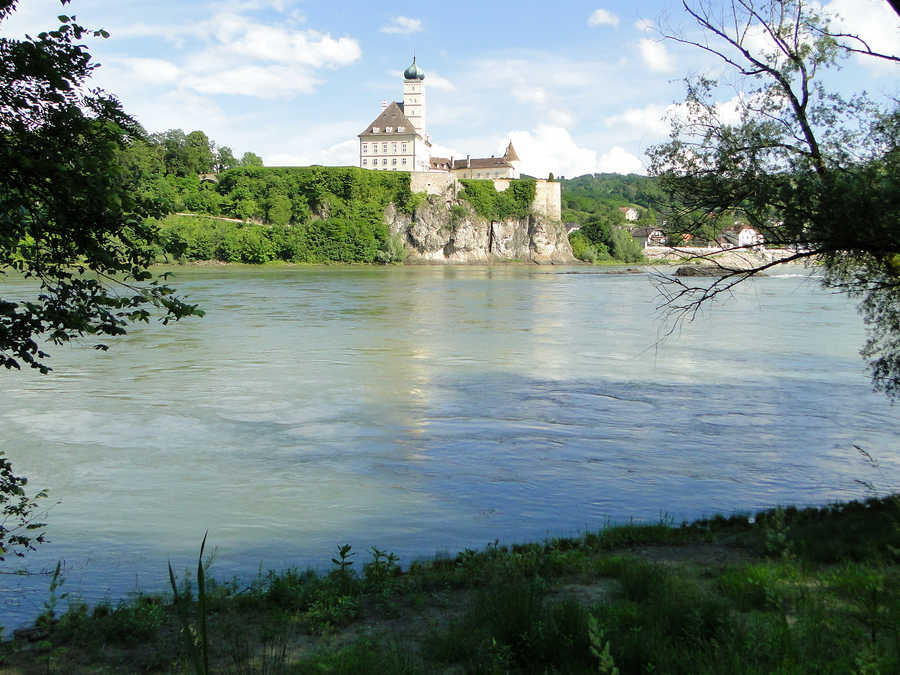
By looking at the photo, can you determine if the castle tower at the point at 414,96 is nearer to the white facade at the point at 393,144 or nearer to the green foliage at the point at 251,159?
the white facade at the point at 393,144

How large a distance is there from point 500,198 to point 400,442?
85.1 m

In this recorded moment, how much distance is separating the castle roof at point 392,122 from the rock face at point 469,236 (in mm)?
15467

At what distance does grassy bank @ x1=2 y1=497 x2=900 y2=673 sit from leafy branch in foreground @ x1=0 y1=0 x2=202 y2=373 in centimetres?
180

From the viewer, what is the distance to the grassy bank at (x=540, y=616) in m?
3.72

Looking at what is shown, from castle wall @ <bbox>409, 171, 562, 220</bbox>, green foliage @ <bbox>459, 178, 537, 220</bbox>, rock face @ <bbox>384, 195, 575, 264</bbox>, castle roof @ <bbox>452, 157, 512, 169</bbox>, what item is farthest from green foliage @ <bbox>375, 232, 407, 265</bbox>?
castle roof @ <bbox>452, 157, 512, 169</bbox>

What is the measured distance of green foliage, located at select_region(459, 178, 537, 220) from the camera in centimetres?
9225

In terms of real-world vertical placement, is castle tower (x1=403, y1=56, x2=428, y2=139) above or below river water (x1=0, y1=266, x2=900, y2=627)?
above

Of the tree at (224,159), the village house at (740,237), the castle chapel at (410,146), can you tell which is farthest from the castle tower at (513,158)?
the village house at (740,237)

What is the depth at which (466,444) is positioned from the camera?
35.0 ft

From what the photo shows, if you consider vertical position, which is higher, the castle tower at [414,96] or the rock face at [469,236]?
the castle tower at [414,96]

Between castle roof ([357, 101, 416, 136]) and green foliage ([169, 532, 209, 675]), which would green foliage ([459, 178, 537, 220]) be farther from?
green foliage ([169, 532, 209, 675])

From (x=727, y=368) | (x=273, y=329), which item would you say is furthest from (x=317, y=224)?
(x=727, y=368)

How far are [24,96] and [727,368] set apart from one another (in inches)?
658

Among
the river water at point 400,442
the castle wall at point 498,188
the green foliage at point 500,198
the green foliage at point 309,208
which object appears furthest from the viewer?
the castle wall at point 498,188
